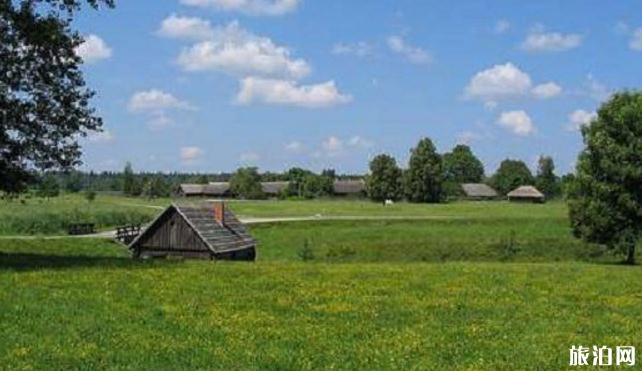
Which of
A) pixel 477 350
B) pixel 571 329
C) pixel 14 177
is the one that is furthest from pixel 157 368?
pixel 14 177

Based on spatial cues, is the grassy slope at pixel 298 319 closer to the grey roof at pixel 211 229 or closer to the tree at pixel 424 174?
the grey roof at pixel 211 229

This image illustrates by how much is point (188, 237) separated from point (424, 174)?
126m

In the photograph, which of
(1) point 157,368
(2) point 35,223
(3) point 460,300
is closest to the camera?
(1) point 157,368

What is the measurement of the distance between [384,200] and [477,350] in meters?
176

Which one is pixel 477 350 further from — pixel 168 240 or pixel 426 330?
pixel 168 240

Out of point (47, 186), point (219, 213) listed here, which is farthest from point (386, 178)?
point (47, 186)

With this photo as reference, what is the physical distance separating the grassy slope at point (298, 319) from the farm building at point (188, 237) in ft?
85.5

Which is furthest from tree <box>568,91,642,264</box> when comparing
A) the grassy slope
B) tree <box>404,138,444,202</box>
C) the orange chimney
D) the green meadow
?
tree <box>404,138,444,202</box>

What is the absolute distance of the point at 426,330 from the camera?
1688 cm

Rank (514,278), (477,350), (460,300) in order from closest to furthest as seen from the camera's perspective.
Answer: (477,350)
(460,300)
(514,278)

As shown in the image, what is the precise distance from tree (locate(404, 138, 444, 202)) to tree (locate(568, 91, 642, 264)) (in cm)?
11873

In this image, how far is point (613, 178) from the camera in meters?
56.1

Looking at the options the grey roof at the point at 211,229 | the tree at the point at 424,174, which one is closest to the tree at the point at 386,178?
the tree at the point at 424,174

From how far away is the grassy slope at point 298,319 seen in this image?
544 inches
